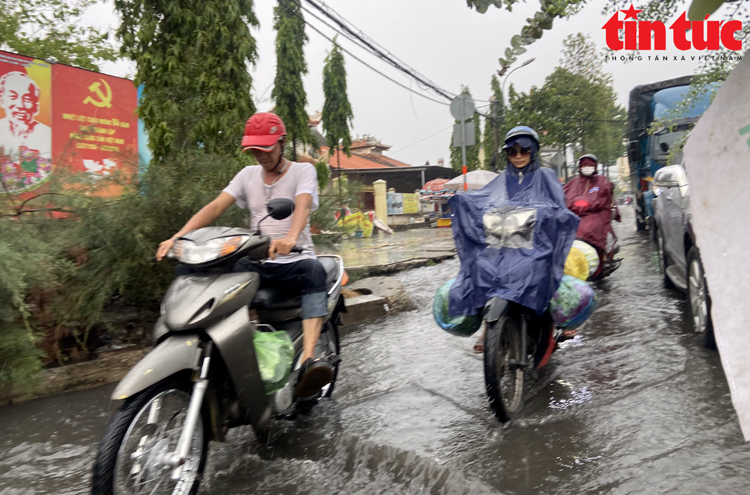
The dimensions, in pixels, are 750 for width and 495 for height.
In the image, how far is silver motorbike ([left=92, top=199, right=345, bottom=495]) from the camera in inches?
93.3

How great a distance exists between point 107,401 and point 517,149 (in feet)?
11.0

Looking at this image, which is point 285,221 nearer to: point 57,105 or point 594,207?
point 594,207

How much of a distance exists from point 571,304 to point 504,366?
70 centimetres

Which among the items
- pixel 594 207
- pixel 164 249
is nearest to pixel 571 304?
pixel 164 249

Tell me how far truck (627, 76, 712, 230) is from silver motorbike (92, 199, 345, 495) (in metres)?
9.87

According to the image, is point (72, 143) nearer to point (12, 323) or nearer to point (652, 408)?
point (12, 323)

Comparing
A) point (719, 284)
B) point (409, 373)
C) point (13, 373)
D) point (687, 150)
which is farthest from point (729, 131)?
point (13, 373)

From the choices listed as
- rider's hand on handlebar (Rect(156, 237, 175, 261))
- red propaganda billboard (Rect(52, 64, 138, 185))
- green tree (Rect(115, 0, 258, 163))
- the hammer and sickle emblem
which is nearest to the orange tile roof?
red propaganda billboard (Rect(52, 64, 138, 185))

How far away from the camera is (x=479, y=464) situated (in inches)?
114

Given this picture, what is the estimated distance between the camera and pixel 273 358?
9.78 ft

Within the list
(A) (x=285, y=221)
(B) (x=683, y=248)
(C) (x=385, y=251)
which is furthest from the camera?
(C) (x=385, y=251)

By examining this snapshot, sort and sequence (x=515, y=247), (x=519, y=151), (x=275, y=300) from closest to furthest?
(x=275, y=300) < (x=515, y=247) < (x=519, y=151)

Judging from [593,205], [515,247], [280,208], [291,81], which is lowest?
[515,247]

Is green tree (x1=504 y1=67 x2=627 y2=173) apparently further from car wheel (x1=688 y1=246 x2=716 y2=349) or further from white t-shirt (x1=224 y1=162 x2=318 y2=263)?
white t-shirt (x1=224 y1=162 x2=318 y2=263)
